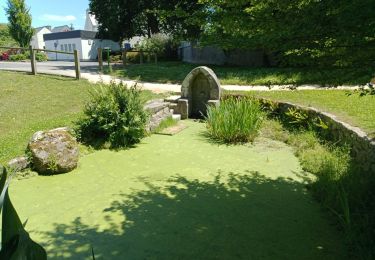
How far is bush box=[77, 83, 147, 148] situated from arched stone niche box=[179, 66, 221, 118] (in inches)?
108

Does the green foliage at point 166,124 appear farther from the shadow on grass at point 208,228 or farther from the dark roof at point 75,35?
the dark roof at point 75,35

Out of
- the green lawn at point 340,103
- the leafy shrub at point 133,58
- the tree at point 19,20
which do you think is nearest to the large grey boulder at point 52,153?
the green lawn at point 340,103

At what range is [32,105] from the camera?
33.6 ft

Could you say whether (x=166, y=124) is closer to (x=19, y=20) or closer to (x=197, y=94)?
(x=197, y=94)

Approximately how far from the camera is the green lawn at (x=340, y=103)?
6.82 meters

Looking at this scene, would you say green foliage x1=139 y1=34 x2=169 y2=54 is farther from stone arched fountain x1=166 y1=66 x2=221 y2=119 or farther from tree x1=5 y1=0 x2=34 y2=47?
tree x1=5 y1=0 x2=34 y2=47

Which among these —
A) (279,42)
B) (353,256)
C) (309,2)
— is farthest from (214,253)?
(309,2)

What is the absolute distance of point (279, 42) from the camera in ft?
8.99

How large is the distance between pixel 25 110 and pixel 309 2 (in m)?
8.79

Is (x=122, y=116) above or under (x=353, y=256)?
above

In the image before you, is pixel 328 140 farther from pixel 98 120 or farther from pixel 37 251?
pixel 37 251

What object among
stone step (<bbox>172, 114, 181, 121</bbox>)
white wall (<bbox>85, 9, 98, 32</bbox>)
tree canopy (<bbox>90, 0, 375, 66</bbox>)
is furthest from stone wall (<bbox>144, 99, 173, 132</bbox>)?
white wall (<bbox>85, 9, 98, 32</bbox>)

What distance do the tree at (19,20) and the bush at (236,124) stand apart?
35.2 meters

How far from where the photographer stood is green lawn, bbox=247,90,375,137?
22.4 ft
